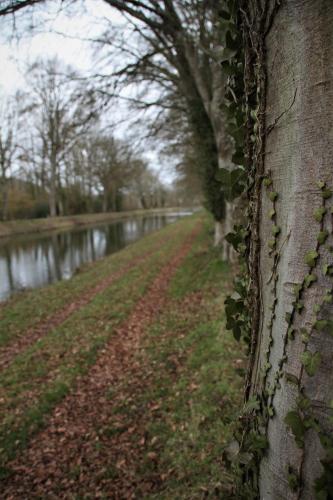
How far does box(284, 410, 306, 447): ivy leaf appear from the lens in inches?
37.0

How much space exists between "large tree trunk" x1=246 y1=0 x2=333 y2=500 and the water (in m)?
12.7

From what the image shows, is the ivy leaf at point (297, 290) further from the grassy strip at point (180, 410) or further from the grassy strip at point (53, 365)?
the grassy strip at point (53, 365)

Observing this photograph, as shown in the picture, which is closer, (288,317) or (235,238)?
(288,317)

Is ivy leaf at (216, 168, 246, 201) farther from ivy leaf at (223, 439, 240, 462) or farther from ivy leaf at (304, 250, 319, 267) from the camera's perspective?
ivy leaf at (223, 439, 240, 462)

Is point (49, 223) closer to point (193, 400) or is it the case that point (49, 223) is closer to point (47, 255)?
point (47, 255)

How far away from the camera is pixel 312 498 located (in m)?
0.97

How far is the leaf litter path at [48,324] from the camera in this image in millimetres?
6530

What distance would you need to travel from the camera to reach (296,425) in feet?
3.10

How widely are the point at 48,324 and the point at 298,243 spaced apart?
819 cm

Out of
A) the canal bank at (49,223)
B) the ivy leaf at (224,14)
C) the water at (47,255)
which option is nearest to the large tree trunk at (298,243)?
the ivy leaf at (224,14)

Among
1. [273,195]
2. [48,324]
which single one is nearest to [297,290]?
[273,195]

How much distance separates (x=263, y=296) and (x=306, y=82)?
2.47ft

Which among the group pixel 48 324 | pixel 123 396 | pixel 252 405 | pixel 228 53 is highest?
pixel 228 53

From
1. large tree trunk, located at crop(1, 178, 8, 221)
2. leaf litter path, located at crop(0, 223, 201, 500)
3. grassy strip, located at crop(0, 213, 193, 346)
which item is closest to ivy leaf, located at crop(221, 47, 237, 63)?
leaf litter path, located at crop(0, 223, 201, 500)
